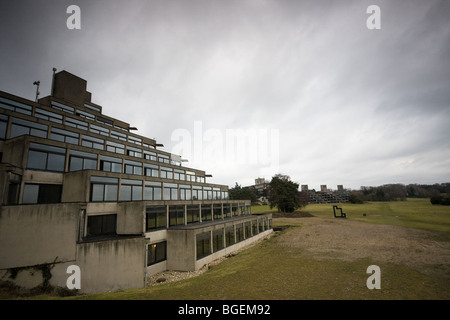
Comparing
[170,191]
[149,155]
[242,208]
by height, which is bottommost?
[242,208]

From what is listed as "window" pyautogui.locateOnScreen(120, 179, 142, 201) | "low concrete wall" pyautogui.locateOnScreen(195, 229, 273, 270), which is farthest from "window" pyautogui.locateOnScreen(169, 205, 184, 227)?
"low concrete wall" pyautogui.locateOnScreen(195, 229, 273, 270)

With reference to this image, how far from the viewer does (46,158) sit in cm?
1938

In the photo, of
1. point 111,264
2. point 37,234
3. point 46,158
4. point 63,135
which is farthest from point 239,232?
point 63,135

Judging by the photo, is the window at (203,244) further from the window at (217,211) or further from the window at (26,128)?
the window at (26,128)

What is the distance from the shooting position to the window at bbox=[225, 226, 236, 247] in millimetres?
27938

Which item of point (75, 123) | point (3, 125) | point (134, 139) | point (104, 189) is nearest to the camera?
point (3, 125)

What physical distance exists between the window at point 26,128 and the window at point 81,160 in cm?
492

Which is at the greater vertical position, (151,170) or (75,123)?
(75,123)

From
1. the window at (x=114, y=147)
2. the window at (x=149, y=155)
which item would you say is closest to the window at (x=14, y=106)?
the window at (x=114, y=147)

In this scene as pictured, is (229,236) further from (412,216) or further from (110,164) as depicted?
(412,216)

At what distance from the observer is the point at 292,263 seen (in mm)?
16516

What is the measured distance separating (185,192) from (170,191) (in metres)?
3.88
